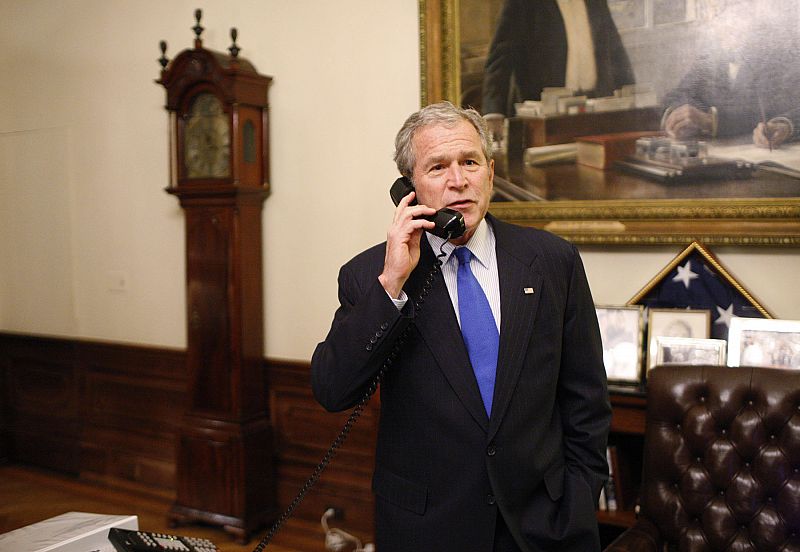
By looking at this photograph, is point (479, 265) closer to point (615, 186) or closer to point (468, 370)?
point (468, 370)

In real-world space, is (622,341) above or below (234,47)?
below

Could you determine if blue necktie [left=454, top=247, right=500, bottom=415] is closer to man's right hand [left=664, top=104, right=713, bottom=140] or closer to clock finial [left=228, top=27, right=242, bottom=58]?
man's right hand [left=664, top=104, right=713, bottom=140]

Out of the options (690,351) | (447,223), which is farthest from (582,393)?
(690,351)

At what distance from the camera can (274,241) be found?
404cm

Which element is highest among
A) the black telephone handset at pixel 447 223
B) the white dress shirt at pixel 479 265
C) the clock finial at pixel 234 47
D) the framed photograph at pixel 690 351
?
the clock finial at pixel 234 47

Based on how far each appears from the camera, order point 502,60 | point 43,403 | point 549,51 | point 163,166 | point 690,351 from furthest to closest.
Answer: point 43,403
point 163,166
point 502,60
point 549,51
point 690,351

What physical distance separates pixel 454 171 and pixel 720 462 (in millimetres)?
1150

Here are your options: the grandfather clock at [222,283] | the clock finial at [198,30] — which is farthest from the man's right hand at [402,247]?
the clock finial at [198,30]

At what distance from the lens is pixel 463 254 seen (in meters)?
1.88

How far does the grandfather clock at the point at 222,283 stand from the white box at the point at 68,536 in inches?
84.0

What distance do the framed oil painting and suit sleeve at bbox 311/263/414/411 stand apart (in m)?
1.50

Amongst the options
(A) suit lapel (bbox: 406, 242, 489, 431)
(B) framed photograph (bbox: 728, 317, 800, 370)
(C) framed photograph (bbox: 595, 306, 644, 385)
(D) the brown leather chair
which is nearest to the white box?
(A) suit lapel (bbox: 406, 242, 489, 431)

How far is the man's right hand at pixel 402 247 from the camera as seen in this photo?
1.68 m

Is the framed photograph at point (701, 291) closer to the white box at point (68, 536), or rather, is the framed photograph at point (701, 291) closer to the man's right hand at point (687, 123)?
the man's right hand at point (687, 123)
